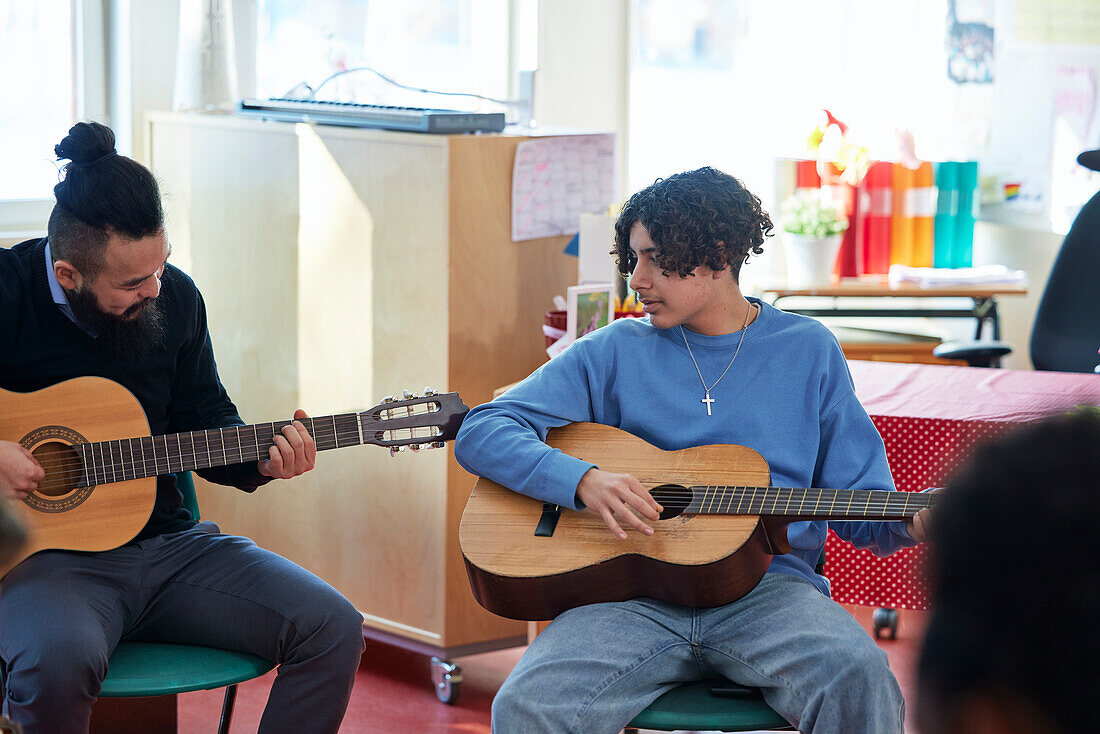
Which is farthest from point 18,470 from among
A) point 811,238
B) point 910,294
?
point 910,294

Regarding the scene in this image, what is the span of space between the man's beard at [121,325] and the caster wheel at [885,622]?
Result: 6.34ft

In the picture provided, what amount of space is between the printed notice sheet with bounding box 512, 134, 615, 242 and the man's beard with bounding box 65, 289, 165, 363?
88 centimetres

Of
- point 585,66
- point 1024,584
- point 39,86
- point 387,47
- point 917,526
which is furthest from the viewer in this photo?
point 585,66

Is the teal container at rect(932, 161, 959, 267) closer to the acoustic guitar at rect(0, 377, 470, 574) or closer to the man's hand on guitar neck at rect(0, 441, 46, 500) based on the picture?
the acoustic guitar at rect(0, 377, 470, 574)

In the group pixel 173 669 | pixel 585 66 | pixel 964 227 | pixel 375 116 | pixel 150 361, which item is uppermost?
pixel 585 66

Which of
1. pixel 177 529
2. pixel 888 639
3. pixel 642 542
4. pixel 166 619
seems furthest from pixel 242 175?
pixel 888 639

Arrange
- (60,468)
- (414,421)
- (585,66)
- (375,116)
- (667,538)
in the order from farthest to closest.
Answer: (585,66)
(375,116)
(414,421)
(60,468)
(667,538)

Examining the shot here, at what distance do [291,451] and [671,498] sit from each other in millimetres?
610

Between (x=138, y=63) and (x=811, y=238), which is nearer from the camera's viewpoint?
(x=138, y=63)

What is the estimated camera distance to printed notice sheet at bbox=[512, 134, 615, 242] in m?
2.67

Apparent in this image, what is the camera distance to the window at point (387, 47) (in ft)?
11.8

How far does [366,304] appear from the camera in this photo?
108 inches

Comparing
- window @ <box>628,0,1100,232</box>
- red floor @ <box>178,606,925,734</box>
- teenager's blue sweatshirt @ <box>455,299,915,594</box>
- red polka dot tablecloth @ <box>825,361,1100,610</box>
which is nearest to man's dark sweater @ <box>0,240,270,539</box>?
teenager's blue sweatshirt @ <box>455,299,915,594</box>

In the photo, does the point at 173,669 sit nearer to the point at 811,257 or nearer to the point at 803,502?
the point at 803,502
